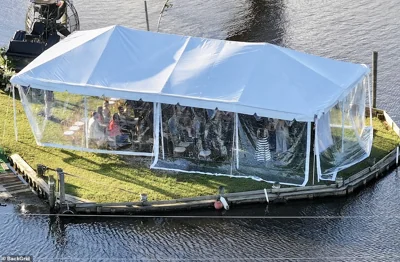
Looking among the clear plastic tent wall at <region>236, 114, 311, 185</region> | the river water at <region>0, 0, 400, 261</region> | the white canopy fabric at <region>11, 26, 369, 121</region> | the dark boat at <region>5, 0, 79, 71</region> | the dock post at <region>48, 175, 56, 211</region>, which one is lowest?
the river water at <region>0, 0, 400, 261</region>

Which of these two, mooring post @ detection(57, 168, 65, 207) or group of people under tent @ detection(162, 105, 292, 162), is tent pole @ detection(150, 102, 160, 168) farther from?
mooring post @ detection(57, 168, 65, 207)

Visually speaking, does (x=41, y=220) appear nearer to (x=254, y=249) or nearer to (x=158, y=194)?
(x=158, y=194)

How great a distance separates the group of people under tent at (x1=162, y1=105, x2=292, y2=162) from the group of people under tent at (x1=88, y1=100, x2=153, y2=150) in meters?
0.81

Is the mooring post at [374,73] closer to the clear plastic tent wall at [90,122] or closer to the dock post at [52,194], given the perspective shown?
the clear plastic tent wall at [90,122]

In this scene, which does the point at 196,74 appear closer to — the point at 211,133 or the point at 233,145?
the point at 211,133

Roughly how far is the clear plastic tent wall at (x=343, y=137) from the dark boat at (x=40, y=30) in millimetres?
16882

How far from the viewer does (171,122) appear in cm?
3194

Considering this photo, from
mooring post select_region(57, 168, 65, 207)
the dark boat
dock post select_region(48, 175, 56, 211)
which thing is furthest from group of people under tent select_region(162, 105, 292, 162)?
the dark boat

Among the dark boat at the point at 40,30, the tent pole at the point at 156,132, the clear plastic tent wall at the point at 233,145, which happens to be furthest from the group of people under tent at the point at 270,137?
the dark boat at the point at 40,30

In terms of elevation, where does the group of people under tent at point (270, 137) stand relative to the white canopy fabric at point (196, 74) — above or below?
below

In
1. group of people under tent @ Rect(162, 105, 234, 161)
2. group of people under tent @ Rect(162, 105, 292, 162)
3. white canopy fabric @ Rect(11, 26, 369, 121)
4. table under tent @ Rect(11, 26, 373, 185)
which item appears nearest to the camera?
white canopy fabric @ Rect(11, 26, 369, 121)

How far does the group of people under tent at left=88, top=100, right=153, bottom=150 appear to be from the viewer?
32.3 meters

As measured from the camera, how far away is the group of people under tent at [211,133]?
31047mm

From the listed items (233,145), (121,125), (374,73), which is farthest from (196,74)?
(374,73)
